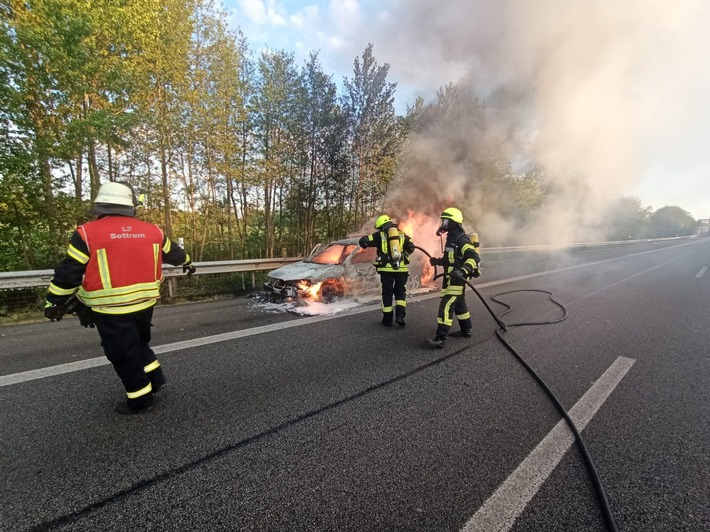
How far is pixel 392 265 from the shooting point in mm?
5387

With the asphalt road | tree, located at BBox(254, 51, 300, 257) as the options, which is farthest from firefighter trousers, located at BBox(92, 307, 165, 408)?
tree, located at BBox(254, 51, 300, 257)

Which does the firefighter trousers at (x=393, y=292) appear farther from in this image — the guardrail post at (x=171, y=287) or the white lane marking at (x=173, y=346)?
the guardrail post at (x=171, y=287)

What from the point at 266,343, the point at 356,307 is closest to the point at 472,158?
the point at 356,307

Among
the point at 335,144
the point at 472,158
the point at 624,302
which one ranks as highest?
the point at 335,144

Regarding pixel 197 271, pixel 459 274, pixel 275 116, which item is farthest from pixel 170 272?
pixel 275 116

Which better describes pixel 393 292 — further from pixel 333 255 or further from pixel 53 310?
pixel 53 310

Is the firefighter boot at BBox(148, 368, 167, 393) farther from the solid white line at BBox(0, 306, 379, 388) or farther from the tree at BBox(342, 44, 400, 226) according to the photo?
the tree at BBox(342, 44, 400, 226)

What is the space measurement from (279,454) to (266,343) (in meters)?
2.27

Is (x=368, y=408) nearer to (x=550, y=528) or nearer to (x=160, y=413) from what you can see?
(x=550, y=528)

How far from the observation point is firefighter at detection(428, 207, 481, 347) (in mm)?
4359

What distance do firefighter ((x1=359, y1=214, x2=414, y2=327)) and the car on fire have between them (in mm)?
1392

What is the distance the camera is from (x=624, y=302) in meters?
7.22

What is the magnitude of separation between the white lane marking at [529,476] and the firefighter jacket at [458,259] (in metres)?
1.83

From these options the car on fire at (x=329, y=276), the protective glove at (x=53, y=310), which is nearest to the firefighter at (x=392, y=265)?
the car on fire at (x=329, y=276)
